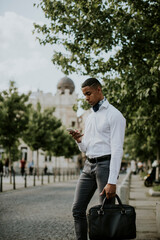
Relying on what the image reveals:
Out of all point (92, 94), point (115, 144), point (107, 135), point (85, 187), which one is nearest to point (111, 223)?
point (85, 187)

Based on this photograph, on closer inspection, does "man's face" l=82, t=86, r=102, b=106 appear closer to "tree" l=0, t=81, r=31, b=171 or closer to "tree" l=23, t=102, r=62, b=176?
"tree" l=0, t=81, r=31, b=171

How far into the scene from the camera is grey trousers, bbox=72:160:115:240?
11.6 ft

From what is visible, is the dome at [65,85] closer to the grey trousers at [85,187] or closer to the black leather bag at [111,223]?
the grey trousers at [85,187]

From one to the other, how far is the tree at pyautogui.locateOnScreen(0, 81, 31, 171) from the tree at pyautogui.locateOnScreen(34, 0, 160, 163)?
38.5 feet

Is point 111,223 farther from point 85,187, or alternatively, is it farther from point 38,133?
point 38,133

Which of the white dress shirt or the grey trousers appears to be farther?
the grey trousers

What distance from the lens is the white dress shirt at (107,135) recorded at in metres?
3.41

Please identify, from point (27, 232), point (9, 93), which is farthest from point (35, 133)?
point (27, 232)

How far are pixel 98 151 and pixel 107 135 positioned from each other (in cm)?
19

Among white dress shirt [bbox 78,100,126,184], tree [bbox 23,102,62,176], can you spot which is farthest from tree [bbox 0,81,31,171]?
white dress shirt [bbox 78,100,126,184]

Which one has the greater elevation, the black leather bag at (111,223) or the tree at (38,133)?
the tree at (38,133)

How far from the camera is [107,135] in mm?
3574

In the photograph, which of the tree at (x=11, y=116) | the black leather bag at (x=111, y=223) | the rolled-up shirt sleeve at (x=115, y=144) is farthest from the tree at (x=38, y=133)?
the black leather bag at (x=111, y=223)

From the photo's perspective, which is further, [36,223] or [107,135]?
[36,223]
